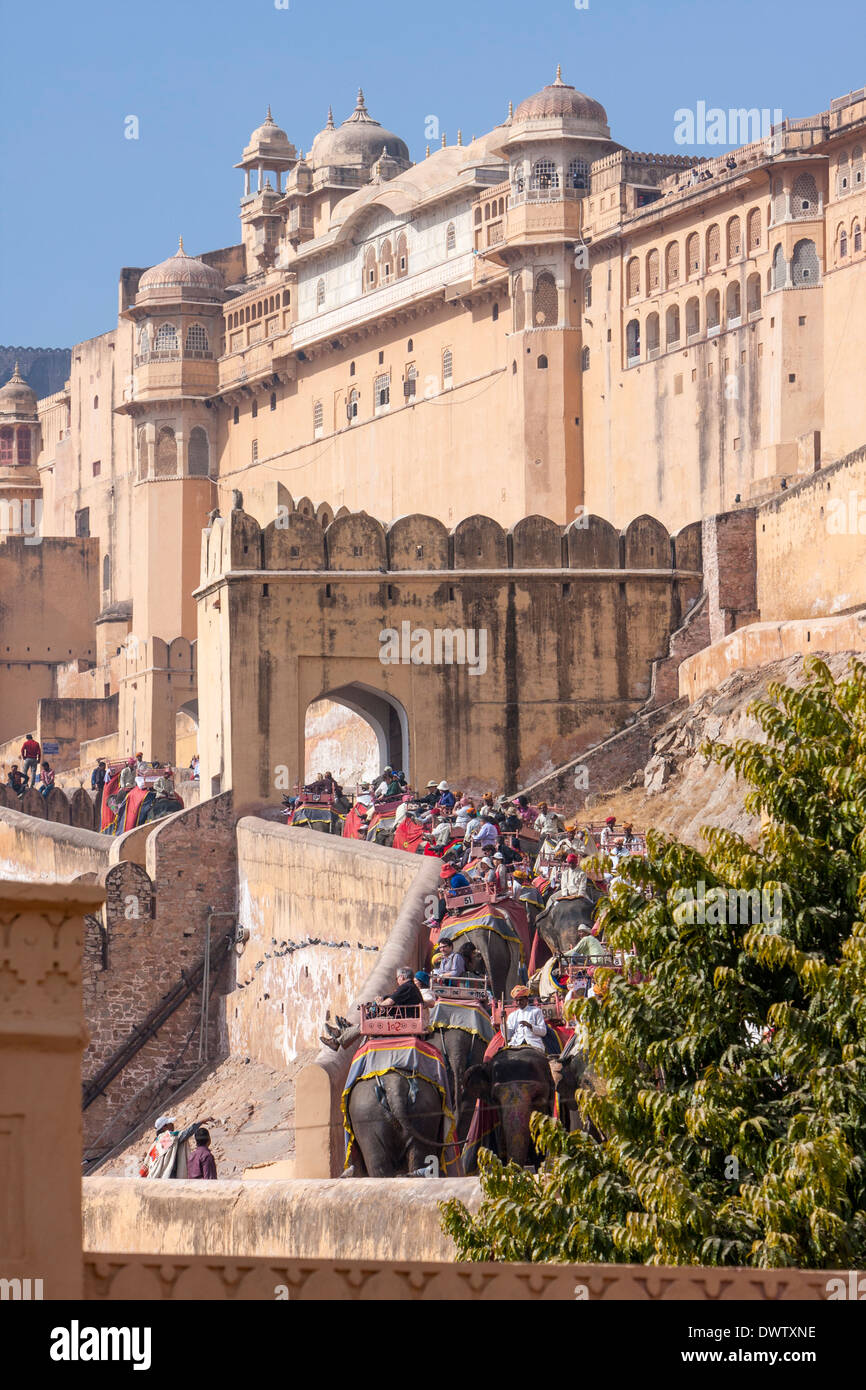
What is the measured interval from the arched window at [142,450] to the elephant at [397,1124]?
41.2m

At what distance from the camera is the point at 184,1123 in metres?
26.6

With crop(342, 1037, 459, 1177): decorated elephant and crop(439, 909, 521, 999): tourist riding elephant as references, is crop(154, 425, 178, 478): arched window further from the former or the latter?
crop(342, 1037, 459, 1177): decorated elephant

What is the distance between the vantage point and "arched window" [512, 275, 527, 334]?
44688mm

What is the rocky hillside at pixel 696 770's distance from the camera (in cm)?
2581

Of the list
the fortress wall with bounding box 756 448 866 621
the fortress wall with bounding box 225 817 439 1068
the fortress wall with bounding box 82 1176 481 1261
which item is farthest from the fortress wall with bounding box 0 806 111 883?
the fortress wall with bounding box 82 1176 481 1261

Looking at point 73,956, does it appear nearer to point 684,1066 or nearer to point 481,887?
point 684,1066

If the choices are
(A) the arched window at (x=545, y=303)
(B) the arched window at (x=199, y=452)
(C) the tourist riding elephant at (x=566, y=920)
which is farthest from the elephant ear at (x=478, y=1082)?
(B) the arched window at (x=199, y=452)

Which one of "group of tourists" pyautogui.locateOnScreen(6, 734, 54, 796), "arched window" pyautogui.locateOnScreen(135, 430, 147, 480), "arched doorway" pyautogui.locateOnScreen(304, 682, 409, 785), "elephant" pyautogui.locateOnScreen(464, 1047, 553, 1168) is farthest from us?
"arched window" pyautogui.locateOnScreen(135, 430, 147, 480)

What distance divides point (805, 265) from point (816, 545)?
10.0 meters

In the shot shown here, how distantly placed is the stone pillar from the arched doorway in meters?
23.6

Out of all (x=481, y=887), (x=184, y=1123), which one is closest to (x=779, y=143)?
(x=184, y=1123)

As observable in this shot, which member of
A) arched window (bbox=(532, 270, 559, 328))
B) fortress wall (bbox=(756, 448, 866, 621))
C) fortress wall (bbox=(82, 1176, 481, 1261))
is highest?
arched window (bbox=(532, 270, 559, 328))

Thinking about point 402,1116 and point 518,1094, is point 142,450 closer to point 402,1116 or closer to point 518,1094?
point 402,1116
